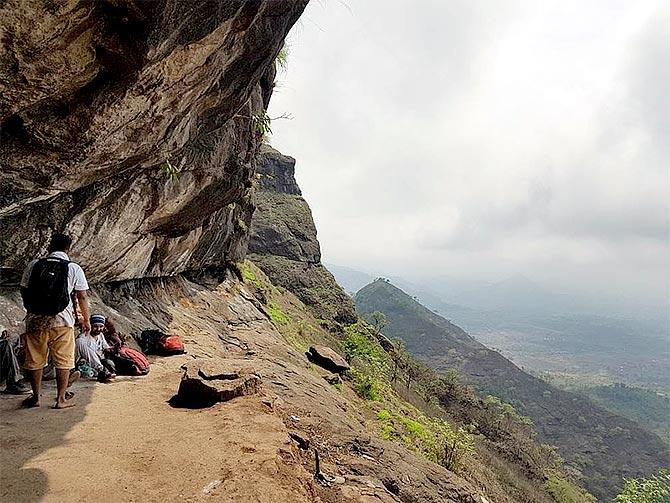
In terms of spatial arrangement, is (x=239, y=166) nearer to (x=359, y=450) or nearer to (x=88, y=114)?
(x=88, y=114)

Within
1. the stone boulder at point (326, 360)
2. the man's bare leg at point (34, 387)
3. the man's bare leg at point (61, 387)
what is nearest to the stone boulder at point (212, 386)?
the man's bare leg at point (61, 387)

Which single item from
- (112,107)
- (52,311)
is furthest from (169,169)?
(52,311)

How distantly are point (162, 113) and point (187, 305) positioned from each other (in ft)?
37.0

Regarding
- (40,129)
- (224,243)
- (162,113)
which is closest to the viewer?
(40,129)

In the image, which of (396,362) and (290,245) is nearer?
(396,362)

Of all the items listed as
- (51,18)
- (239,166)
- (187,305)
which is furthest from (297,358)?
(51,18)

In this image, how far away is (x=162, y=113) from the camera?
9.45 metres

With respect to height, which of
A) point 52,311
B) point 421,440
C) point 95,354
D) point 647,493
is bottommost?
point 647,493

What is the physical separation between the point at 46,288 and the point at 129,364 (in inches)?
157

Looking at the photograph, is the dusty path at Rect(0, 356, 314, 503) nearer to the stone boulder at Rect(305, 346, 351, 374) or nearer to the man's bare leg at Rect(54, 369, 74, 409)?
the man's bare leg at Rect(54, 369, 74, 409)

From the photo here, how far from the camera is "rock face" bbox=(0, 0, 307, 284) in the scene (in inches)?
268

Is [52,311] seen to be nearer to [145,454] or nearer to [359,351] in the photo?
[145,454]

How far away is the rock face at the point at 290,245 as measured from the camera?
2323 inches

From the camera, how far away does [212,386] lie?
771cm
